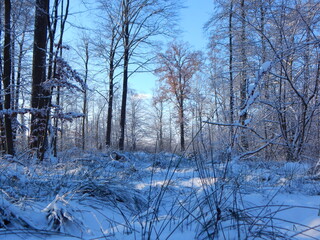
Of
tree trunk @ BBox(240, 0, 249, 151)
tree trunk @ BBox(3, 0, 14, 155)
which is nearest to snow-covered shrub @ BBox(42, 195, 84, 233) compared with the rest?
tree trunk @ BBox(240, 0, 249, 151)

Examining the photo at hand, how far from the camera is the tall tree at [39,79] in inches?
240

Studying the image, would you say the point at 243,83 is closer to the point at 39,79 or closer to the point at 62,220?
the point at 39,79

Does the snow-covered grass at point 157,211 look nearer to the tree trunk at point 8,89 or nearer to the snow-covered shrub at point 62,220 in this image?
the snow-covered shrub at point 62,220

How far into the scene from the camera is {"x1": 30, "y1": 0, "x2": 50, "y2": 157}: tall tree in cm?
609

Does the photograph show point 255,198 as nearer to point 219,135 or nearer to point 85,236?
point 85,236

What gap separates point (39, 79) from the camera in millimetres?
6543

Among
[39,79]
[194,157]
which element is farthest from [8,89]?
[194,157]

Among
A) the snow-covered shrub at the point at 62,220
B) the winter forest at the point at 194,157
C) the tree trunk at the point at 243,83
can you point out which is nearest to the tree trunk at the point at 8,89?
the winter forest at the point at 194,157

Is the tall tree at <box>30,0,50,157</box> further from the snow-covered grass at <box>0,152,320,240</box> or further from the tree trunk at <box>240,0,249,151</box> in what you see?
the tree trunk at <box>240,0,249,151</box>

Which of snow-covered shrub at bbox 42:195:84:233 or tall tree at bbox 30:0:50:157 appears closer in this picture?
snow-covered shrub at bbox 42:195:84:233

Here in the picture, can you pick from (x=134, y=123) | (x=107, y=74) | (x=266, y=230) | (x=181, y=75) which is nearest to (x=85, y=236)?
(x=266, y=230)

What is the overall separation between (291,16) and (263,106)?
7.15 feet

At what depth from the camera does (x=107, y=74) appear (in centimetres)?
1282

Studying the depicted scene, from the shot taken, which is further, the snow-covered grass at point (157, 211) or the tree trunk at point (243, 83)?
the tree trunk at point (243, 83)
